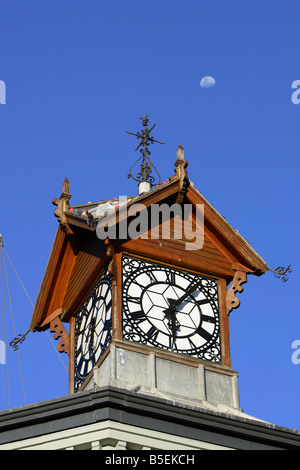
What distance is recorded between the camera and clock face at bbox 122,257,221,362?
29.4 m

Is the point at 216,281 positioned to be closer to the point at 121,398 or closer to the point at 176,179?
the point at 176,179

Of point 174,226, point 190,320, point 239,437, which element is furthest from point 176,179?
point 239,437

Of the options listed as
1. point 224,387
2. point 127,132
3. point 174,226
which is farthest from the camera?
point 127,132

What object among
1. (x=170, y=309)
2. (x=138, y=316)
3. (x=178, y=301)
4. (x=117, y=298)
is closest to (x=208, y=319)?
(x=178, y=301)

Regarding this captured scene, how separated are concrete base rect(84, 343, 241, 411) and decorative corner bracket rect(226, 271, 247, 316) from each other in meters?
2.08

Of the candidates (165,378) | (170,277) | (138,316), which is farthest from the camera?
(170,277)

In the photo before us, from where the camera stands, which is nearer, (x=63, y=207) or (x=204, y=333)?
(x=204, y=333)

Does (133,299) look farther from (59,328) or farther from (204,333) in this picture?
(59,328)

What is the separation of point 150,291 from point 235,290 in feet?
7.57

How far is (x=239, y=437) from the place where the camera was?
25.7 meters

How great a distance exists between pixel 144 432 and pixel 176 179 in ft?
26.3

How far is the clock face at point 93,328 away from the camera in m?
29.9

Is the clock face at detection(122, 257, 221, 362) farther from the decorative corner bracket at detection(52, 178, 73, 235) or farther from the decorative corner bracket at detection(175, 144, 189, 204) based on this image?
the decorative corner bracket at detection(175, 144, 189, 204)

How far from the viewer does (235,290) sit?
31.2 meters
